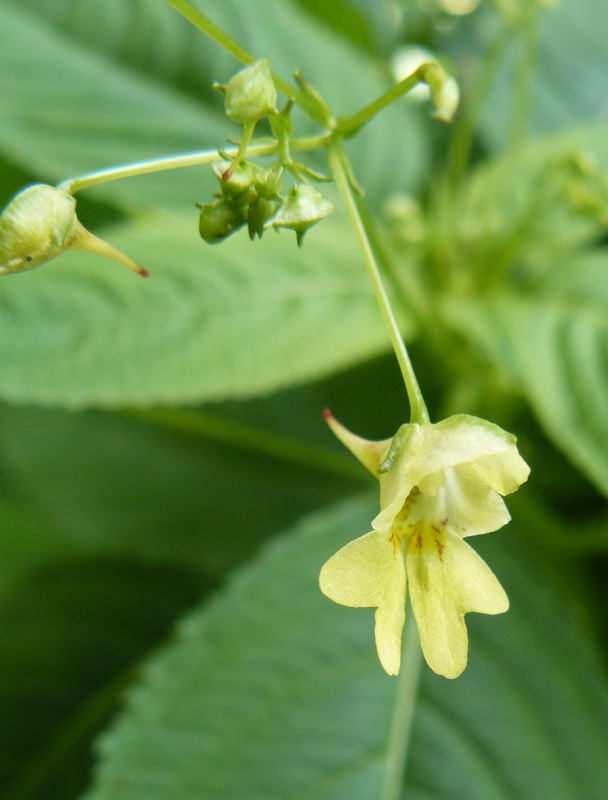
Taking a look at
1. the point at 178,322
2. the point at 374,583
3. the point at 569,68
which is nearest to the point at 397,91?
the point at 374,583

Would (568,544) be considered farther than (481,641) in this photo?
Yes

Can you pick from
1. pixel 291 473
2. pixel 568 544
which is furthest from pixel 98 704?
pixel 568 544

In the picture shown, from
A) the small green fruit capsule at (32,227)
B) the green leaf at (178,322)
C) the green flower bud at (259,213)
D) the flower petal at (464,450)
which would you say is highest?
the green leaf at (178,322)

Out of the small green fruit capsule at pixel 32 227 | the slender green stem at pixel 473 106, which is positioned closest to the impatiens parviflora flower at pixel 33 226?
the small green fruit capsule at pixel 32 227

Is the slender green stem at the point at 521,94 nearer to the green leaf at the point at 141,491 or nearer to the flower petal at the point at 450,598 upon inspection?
the green leaf at the point at 141,491

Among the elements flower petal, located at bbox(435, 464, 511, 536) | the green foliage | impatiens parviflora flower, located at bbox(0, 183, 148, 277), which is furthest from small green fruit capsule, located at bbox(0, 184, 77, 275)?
flower petal, located at bbox(435, 464, 511, 536)

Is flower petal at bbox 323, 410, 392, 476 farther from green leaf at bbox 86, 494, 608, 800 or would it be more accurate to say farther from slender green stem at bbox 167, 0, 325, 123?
green leaf at bbox 86, 494, 608, 800

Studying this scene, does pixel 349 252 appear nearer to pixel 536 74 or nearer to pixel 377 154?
pixel 377 154
